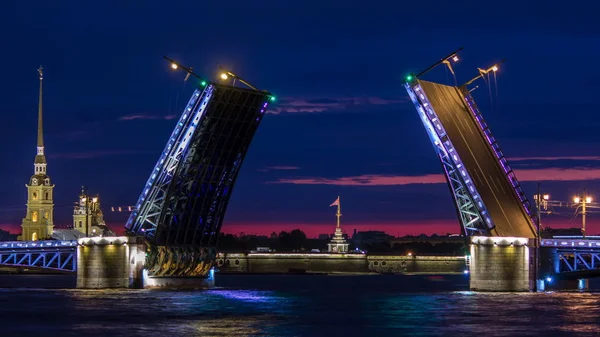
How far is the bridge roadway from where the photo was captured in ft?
249

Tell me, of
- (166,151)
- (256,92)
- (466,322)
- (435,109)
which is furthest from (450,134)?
(466,322)

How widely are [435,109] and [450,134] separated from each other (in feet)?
5.64

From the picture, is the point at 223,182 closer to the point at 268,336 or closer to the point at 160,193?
the point at 160,193

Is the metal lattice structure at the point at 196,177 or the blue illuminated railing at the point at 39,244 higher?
the metal lattice structure at the point at 196,177

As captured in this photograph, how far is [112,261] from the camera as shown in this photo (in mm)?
81188

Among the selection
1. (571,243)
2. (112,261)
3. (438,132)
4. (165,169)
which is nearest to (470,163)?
(438,132)

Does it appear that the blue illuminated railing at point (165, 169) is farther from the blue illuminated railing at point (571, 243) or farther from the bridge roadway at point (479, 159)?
the blue illuminated railing at point (571, 243)

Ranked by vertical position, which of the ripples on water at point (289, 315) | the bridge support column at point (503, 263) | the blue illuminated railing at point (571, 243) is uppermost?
the blue illuminated railing at point (571, 243)

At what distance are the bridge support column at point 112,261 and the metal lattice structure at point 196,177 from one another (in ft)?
3.56

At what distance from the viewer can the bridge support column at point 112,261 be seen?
265 ft

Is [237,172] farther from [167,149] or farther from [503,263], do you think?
[503,263]

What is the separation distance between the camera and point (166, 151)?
7781cm

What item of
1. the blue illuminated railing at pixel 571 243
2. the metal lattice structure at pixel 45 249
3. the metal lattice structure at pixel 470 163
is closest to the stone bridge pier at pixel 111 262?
the metal lattice structure at pixel 45 249

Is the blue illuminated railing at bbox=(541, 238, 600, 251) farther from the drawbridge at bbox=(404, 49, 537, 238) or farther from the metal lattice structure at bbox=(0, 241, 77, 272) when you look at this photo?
the metal lattice structure at bbox=(0, 241, 77, 272)
